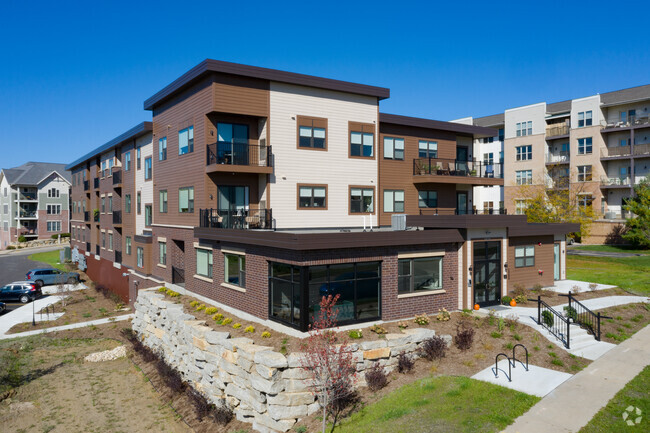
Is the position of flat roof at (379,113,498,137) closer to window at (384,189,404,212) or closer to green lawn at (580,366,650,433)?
window at (384,189,404,212)

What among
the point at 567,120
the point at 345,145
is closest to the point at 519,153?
the point at 567,120

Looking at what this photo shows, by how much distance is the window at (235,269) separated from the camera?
811 inches

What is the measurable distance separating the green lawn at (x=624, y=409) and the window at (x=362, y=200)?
55.9ft

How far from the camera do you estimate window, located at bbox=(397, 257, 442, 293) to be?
19.4m

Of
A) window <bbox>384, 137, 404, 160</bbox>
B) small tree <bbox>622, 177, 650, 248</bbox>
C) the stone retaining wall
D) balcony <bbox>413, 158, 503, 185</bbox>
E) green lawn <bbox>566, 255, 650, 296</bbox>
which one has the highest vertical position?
window <bbox>384, 137, 404, 160</bbox>

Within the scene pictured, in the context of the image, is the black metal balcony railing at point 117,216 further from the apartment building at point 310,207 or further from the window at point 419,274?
the window at point 419,274

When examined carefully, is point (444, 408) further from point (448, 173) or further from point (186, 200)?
point (448, 173)

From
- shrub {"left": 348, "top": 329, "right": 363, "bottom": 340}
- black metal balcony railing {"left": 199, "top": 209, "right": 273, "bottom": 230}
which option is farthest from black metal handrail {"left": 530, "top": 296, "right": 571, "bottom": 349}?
black metal balcony railing {"left": 199, "top": 209, "right": 273, "bottom": 230}

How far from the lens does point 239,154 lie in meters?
24.0

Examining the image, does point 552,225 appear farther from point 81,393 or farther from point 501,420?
point 81,393

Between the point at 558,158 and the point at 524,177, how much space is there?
4.82 metres

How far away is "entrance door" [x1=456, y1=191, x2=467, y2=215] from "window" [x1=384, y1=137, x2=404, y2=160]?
641 centimetres

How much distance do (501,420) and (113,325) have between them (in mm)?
28232

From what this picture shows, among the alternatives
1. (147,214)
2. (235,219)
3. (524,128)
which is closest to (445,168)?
(235,219)
